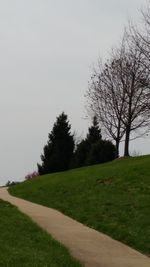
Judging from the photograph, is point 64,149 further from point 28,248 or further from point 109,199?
point 28,248

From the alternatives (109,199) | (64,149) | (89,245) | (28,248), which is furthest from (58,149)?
(28,248)

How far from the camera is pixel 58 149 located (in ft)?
154

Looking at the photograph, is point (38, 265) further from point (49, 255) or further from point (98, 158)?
point (98, 158)

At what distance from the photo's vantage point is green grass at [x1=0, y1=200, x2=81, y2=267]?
829 cm

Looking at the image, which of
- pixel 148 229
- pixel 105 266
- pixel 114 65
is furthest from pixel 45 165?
pixel 105 266

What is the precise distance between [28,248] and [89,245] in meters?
2.41

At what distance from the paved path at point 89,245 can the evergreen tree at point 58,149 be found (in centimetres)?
3034

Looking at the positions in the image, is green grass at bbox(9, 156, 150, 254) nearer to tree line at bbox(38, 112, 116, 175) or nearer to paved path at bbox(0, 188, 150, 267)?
paved path at bbox(0, 188, 150, 267)

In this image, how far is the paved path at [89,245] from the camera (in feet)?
33.7

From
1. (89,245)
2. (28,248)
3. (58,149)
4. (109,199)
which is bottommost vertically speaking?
(89,245)

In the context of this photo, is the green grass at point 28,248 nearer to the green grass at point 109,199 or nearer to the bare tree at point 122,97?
the green grass at point 109,199

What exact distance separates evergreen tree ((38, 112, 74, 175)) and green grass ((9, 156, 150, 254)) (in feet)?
64.0

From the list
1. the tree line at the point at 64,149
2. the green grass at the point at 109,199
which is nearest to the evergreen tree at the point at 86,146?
the tree line at the point at 64,149

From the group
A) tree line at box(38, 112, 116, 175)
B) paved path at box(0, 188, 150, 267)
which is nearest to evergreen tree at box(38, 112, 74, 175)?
tree line at box(38, 112, 116, 175)
